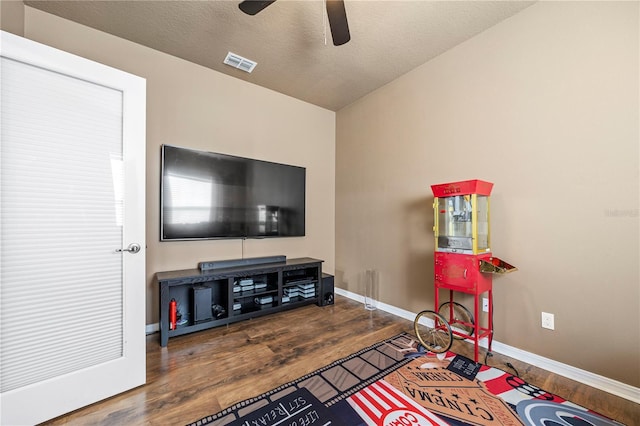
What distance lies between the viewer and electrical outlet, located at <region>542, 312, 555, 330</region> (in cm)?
195

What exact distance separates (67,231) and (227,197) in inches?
60.4

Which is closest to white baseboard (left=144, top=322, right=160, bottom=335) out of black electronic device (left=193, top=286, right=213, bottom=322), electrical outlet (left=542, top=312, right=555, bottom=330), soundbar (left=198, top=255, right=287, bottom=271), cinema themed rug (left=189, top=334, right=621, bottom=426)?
black electronic device (left=193, top=286, right=213, bottom=322)

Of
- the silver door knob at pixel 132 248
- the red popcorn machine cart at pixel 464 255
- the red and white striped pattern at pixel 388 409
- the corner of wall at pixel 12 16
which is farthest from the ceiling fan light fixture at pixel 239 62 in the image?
the red and white striped pattern at pixel 388 409

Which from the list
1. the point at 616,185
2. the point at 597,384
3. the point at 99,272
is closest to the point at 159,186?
the point at 99,272

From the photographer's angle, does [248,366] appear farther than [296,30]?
No

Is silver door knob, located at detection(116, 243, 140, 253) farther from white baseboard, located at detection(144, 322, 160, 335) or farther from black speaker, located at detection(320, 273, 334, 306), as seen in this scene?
black speaker, located at detection(320, 273, 334, 306)

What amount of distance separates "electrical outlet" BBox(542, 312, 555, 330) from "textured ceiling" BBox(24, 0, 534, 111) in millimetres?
2422

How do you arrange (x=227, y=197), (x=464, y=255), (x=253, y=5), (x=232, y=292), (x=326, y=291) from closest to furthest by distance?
1. (x=253, y=5)
2. (x=464, y=255)
3. (x=232, y=292)
4. (x=227, y=197)
5. (x=326, y=291)

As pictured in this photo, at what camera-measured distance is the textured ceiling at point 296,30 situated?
2.11m

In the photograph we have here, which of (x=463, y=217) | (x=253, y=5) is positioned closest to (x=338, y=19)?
(x=253, y=5)

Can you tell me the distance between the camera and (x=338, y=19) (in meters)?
1.74

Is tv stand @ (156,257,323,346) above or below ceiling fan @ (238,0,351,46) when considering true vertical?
below

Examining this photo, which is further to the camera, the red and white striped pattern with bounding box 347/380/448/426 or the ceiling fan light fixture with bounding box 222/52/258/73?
the ceiling fan light fixture with bounding box 222/52/258/73

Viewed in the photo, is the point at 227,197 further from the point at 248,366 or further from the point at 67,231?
the point at 248,366
